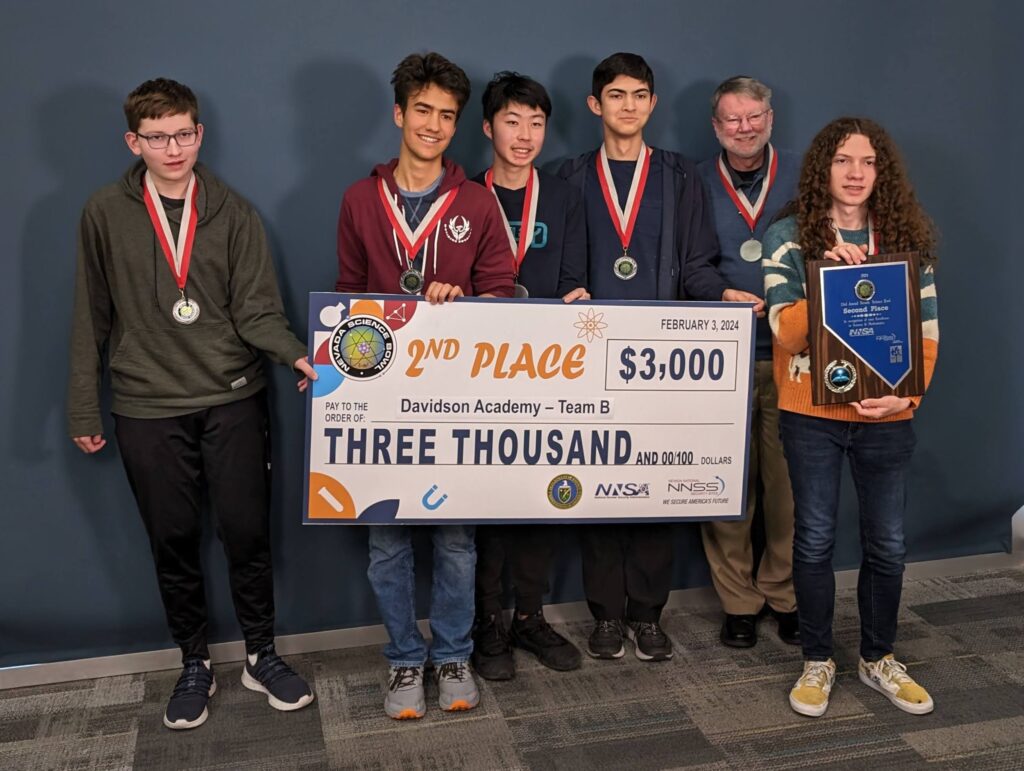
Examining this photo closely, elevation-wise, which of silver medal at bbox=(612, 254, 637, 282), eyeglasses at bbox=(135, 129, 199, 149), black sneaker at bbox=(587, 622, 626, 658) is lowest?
black sneaker at bbox=(587, 622, 626, 658)

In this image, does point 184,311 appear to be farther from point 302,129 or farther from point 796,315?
point 796,315

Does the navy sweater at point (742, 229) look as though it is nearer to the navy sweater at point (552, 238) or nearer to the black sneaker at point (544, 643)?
the navy sweater at point (552, 238)

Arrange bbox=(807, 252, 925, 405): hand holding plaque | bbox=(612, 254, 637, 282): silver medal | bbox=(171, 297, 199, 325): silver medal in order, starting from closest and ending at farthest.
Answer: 1. bbox=(807, 252, 925, 405): hand holding plaque
2. bbox=(171, 297, 199, 325): silver medal
3. bbox=(612, 254, 637, 282): silver medal

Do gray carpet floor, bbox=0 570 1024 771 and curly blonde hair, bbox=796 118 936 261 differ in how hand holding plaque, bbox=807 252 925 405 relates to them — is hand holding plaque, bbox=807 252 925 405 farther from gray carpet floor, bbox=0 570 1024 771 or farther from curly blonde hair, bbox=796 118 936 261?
gray carpet floor, bbox=0 570 1024 771

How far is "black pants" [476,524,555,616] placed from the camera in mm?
2998

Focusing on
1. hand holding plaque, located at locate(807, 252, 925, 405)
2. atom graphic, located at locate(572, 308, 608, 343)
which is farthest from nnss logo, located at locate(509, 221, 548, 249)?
hand holding plaque, located at locate(807, 252, 925, 405)

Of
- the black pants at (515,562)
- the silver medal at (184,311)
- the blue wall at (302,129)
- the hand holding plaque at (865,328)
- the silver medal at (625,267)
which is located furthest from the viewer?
the black pants at (515,562)

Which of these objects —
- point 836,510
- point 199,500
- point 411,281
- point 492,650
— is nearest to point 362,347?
point 411,281

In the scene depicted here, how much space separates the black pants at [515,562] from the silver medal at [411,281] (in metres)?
0.78

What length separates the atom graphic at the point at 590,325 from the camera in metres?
2.66

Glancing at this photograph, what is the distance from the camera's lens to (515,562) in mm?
3057

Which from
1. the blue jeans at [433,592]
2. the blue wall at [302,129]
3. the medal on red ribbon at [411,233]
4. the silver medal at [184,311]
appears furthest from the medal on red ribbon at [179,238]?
the blue jeans at [433,592]

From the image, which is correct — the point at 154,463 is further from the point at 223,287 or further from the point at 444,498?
the point at 444,498

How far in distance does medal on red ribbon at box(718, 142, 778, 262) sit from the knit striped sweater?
303 mm
